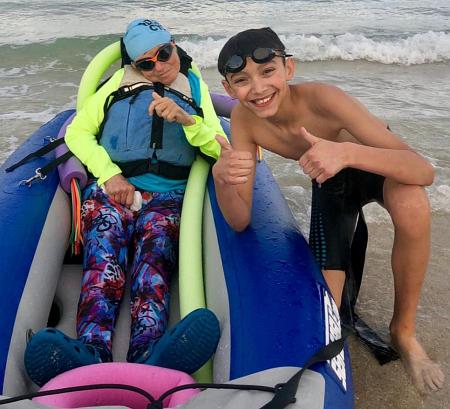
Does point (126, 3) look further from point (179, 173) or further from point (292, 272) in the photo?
point (292, 272)

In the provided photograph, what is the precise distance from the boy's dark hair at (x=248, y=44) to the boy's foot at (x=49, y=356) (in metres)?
0.96

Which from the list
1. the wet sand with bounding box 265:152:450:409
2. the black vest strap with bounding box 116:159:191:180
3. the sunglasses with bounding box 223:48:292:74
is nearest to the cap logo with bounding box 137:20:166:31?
the black vest strap with bounding box 116:159:191:180

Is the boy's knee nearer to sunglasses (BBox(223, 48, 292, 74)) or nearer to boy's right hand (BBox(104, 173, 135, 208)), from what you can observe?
sunglasses (BBox(223, 48, 292, 74))

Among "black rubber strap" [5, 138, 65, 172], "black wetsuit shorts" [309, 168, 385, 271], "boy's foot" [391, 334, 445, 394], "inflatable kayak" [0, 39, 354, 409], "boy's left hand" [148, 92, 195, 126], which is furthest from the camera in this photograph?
"black rubber strap" [5, 138, 65, 172]

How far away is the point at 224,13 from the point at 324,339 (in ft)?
31.8

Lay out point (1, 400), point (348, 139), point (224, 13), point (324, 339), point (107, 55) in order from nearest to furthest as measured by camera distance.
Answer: point (1, 400) → point (324, 339) → point (348, 139) → point (107, 55) → point (224, 13)

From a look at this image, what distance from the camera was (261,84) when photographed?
1.75 metres

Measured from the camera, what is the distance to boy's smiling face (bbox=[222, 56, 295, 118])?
173cm

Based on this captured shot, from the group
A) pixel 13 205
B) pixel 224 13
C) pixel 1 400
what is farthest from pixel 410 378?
pixel 224 13

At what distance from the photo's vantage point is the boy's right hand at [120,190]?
2.24m

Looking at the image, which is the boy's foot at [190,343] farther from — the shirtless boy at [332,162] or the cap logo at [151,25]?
the cap logo at [151,25]

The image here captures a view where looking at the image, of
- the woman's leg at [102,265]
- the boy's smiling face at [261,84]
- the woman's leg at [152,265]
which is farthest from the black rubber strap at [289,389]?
the boy's smiling face at [261,84]

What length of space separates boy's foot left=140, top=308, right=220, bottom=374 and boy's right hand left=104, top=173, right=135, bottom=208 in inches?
33.7

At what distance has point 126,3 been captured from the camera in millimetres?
10750
